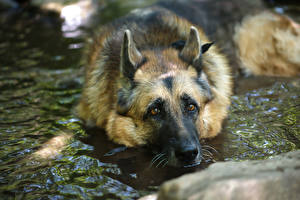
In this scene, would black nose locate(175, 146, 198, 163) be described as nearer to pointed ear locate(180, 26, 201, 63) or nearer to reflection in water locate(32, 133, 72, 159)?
pointed ear locate(180, 26, 201, 63)

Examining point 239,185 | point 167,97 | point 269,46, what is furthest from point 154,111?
point 269,46

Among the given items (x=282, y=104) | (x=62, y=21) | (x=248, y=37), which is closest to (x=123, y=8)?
(x=62, y=21)

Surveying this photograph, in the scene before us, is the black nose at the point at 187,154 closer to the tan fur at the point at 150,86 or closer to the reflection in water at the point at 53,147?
the tan fur at the point at 150,86

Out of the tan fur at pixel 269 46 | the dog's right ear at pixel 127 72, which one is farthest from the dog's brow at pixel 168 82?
the tan fur at pixel 269 46

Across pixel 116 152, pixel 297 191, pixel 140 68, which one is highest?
pixel 140 68

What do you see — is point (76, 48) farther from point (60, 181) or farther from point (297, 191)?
point (297, 191)

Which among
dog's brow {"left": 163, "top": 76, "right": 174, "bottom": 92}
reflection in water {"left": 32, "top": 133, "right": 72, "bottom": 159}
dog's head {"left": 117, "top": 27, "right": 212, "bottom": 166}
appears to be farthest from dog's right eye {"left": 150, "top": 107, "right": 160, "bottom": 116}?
reflection in water {"left": 32, "top": 133, "right": 72, "bottom": 159}

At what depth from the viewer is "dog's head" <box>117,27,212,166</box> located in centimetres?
418

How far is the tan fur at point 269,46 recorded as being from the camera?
7.37 meters

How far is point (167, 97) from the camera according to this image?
4359 mm

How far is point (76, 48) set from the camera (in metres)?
9.16

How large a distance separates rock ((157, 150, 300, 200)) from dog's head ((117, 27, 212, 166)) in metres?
1.22

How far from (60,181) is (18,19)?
10170 millimetres

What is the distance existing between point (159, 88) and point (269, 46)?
4109 millimetres
